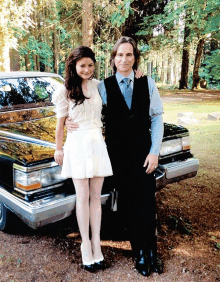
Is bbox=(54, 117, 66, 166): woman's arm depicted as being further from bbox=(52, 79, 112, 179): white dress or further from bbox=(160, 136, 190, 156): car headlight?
bbox=(160, 136, 190, 156): car headlight

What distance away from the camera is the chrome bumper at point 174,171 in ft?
10.3

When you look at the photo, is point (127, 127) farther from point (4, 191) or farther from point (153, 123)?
point (4, 191)

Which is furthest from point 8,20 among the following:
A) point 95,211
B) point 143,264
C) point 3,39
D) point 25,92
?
point 143,264

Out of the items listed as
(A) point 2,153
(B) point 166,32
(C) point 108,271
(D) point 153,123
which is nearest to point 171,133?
(D) point 153,123

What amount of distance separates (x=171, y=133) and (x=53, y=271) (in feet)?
6.38

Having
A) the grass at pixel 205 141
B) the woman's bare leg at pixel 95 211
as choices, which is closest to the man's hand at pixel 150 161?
the woman's bare leg at pixel 95 211

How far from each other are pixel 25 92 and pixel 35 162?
2019 mm

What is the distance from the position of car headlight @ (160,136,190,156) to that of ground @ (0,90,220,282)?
79 centimetres

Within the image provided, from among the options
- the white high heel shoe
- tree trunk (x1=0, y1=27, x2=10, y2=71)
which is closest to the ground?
the white high heel shoe

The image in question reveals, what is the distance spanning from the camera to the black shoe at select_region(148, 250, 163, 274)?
2434mm

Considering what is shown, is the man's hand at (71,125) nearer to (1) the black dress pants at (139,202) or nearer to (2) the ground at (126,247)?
(1) the black dress pants at (139,202)

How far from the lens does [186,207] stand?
3623 millimetres

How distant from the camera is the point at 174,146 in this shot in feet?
11.0

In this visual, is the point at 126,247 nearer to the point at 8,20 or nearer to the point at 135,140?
the point at 135,140
